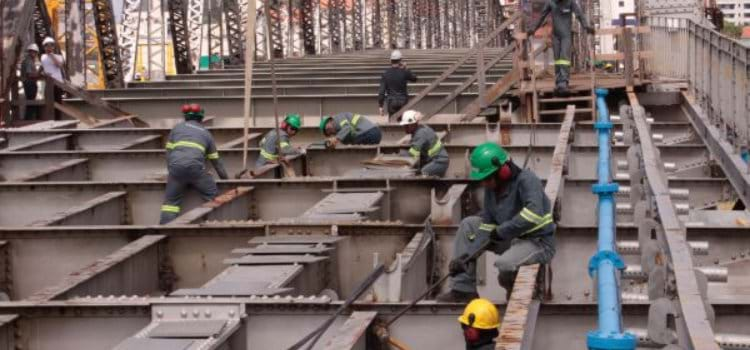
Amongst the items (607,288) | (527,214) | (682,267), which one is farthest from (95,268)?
(607,288)

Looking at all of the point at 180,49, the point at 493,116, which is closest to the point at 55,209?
the point at 493,116

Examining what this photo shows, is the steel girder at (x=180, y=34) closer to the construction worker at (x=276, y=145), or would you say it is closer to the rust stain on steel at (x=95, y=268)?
the construction worker at (x=276, y=145)

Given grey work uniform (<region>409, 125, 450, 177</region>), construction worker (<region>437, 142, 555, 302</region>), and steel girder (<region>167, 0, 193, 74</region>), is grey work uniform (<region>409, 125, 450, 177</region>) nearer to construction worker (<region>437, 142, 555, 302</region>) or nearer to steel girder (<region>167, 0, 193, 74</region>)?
construction worker (<region>437, 142, 555, 302</region>)

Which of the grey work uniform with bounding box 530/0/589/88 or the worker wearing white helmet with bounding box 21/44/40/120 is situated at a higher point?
the grey work uniform with bounding box 530/0/589/88

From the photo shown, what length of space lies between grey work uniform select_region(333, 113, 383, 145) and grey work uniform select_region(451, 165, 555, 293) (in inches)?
370

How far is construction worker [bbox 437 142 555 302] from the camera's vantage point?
11.1 metres

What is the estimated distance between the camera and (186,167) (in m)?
16.9

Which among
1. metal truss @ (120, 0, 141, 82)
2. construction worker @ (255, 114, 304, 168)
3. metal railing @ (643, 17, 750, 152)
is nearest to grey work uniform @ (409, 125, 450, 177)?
construction worker @ (255, 114, 304, 168)

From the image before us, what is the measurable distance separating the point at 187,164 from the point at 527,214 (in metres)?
6.64

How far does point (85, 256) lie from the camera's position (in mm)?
14359

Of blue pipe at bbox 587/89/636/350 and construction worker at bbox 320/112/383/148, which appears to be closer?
blue pipe at bbox 587/89/636/350

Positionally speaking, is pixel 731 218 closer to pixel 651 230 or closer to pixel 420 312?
pixel 651 230

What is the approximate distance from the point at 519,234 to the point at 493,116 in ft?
52.0

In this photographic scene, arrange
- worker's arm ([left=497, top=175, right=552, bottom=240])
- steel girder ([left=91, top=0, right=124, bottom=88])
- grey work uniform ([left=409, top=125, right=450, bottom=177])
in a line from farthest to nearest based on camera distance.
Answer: steel girder ([left=91, top=0, right=124, bottom=88])
grey work uniform ([left=409, top=125, right=450, bottom=177])
worker's arm ([left=497, top=175, right=552, bottom=240])
